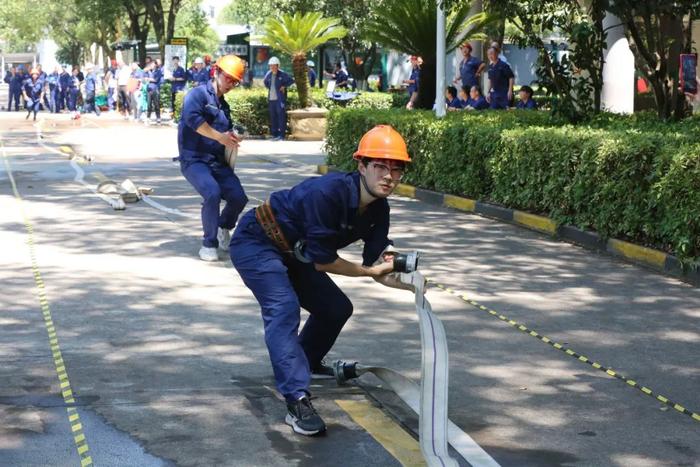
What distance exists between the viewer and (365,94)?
112 ft

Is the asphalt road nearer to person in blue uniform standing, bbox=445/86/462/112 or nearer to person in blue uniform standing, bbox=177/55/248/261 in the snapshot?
person in blue uniform standing, bbox=177/55/248/261

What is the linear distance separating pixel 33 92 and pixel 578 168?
34.1 m

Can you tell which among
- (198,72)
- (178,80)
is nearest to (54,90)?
(178,80)

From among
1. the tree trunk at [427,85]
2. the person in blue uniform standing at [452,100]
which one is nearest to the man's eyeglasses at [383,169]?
the tree trunk at [427,85]

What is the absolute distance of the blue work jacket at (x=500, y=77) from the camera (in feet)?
72.0

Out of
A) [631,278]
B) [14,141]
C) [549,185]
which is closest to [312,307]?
[631,278]

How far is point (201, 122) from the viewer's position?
36.7 ft

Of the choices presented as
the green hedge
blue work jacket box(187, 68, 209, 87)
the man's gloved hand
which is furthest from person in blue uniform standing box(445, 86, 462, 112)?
the man's gloved hand

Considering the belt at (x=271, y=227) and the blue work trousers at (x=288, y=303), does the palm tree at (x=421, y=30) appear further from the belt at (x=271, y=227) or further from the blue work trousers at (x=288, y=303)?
the belt at (x=271, y=227)

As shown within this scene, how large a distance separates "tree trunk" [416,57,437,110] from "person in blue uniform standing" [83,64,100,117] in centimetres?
2608

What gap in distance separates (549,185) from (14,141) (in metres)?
18.6

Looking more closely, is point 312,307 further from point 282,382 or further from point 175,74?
point 175,74

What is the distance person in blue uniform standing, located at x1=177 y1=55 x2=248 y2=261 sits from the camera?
11.2 meters

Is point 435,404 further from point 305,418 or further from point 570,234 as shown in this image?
point 570,234
